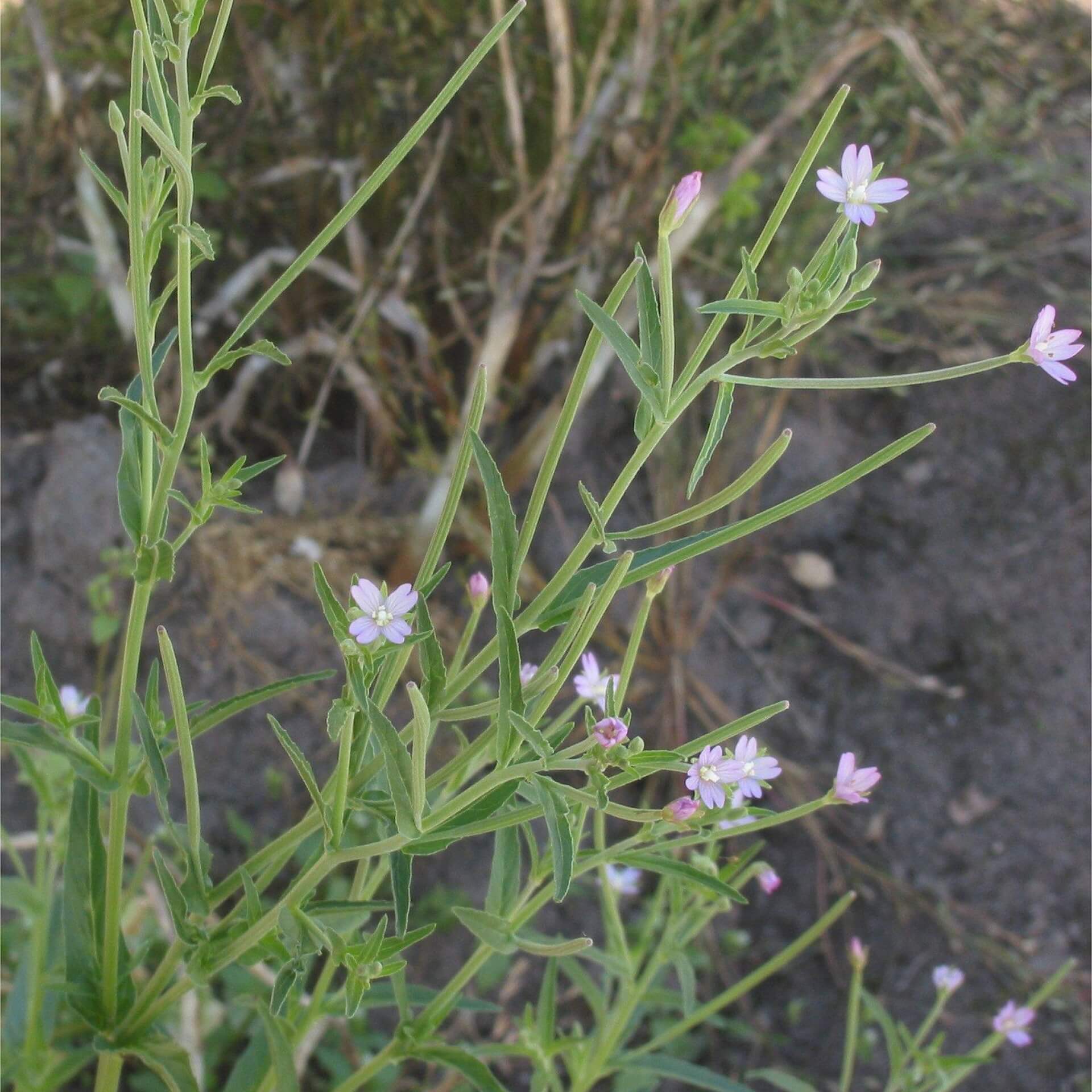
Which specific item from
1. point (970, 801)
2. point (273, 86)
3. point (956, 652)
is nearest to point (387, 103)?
point (273, 86)

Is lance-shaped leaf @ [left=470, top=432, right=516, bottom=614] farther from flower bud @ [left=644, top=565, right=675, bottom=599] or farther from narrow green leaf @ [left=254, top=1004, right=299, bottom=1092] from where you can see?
narrow green leaf @ [left=254, top=1004, right=299, bottom=1092]

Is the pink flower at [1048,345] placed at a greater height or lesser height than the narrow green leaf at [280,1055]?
greater

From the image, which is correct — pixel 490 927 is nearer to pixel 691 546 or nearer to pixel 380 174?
pixel 691 546

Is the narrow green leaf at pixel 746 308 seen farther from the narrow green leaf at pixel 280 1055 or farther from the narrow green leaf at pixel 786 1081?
the narrow green leaf at pixel 786 1081

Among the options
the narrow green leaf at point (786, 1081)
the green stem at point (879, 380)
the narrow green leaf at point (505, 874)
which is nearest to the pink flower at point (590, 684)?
the narrow green leaf at point (505, 874)

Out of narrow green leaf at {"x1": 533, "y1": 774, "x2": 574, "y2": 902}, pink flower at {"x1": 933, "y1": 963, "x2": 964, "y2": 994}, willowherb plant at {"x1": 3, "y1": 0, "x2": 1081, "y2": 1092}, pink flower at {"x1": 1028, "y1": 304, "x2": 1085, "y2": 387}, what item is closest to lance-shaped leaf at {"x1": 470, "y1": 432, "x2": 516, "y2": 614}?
willowherb plant at {"x1": 3, "y1": 0, "x2": 1081, "y2": 1092}
